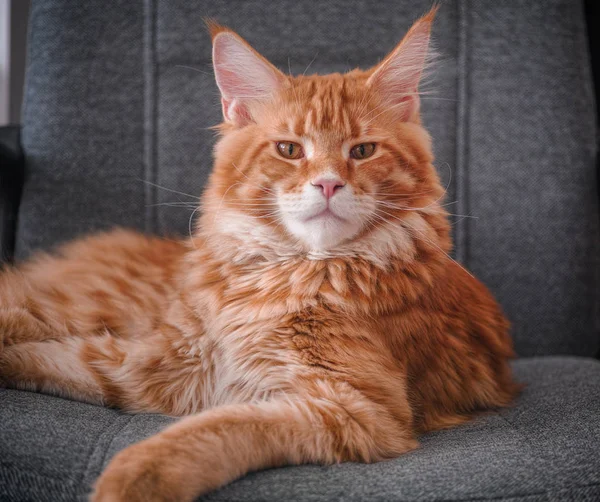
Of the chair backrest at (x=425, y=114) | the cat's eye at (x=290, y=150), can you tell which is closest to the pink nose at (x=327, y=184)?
the cat's eye at (x=290, y=150)

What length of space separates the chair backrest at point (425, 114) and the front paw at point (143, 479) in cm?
121

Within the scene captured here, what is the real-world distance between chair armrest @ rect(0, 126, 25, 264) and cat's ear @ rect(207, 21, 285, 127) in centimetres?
88

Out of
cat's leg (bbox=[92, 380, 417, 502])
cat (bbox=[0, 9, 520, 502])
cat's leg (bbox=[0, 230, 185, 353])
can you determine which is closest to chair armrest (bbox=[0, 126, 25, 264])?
cat's leg (bbox=[0, 230, 185, 353])

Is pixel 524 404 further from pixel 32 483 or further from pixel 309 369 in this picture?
pixel 32 483

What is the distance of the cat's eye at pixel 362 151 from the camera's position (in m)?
1.29

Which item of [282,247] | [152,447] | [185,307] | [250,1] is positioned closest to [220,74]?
[282,247]

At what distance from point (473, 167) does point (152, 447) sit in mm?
1527

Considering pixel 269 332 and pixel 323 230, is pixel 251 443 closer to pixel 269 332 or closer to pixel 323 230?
pixel 269 332

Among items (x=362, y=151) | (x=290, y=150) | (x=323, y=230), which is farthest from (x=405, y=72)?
(x=323, y=230)

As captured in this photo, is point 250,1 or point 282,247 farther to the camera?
point 250,1

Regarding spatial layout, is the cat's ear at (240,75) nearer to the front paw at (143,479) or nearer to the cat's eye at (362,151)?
the cat's eye at (362,151)

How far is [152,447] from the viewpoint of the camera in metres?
0.93

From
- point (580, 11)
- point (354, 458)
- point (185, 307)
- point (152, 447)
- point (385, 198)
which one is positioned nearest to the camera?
point (152, 447)

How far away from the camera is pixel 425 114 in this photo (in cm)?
201
